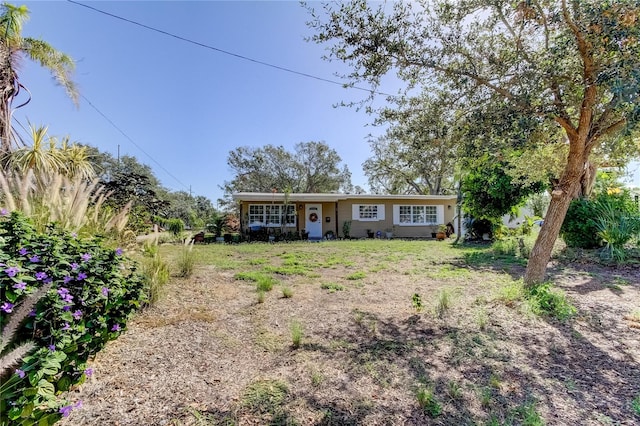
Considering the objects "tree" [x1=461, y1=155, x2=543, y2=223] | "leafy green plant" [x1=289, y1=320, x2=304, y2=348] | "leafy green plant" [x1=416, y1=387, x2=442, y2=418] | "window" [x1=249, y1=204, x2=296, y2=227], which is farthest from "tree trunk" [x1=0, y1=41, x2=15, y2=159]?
"tree" [x1=461, y1=155, x2=543, y2=223]

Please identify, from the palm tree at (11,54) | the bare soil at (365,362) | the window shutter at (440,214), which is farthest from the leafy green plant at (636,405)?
the window shutter at (440,214)

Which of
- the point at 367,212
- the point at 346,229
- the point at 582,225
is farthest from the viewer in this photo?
the point at 367,212

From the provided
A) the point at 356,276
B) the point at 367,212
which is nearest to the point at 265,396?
the point at 356,276

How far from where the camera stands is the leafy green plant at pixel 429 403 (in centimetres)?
209

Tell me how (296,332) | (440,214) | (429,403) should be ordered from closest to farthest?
1. (429,403)
2. (296,332)
3. (440,214)

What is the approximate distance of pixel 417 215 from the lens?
18.0m

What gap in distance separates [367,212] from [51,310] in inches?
643

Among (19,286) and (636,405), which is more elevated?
(19,286)

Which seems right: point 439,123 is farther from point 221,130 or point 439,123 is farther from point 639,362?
point 221,130

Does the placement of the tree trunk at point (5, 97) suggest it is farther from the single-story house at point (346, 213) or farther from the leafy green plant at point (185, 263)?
the single-story house at point (346, 213)

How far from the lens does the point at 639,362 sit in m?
2.84

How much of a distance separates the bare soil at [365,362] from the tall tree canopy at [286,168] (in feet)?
77.9

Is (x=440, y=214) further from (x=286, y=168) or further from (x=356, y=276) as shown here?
(x=286, y=168)

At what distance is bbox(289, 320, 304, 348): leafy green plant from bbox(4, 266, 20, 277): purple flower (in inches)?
89.7
